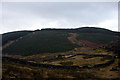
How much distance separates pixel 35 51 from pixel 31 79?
5741 centimetres

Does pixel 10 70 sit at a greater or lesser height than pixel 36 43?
lesser

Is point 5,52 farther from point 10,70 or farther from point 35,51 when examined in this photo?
point 10,70

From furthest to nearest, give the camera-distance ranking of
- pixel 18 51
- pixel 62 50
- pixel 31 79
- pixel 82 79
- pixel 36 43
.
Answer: pixel 36 43 → pixel 18 51 → pixel 62 50 → pixel 82 79 → pixel 31 79

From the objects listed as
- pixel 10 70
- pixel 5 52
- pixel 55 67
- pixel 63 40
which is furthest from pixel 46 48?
pixel 10 70

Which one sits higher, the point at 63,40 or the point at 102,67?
the point at 63,40

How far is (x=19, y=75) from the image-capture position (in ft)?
81.0

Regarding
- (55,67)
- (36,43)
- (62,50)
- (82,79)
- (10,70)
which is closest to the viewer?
(82,79)

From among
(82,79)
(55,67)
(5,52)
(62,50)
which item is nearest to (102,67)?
(55,67)

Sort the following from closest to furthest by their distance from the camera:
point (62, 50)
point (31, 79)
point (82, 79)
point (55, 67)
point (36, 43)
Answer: point (31, 79), point (82, 79), point (55, 67), point (62, 50), point (36, 43)

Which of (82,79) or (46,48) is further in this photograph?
(46,48)

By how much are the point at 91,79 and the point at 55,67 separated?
15.5 metres

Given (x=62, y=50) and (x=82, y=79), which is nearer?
(x=82, y=79)

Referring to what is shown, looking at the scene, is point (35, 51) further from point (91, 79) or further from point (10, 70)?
point (91, 79)

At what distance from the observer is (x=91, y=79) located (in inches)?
984
